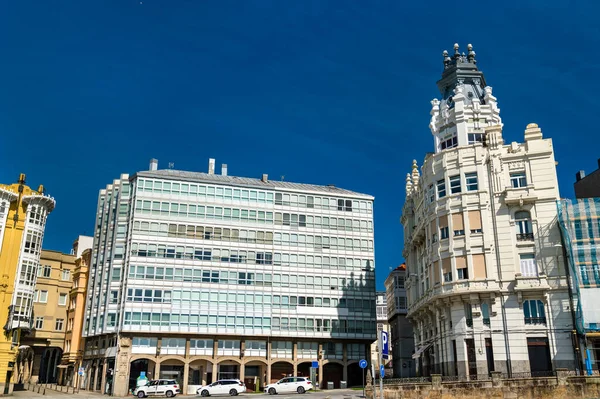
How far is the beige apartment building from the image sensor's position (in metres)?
83.5

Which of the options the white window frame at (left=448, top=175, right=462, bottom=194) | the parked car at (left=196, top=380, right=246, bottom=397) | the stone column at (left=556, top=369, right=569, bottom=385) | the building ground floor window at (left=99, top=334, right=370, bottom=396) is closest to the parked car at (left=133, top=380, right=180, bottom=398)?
the parked car at (left=196, top=380, right=246, bottom=397)

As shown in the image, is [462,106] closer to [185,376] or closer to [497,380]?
[497,380]

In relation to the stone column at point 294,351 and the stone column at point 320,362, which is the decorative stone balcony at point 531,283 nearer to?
the stone column at point 320,362

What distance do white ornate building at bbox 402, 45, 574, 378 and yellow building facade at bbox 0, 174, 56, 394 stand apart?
43615 mm

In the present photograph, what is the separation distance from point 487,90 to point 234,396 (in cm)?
3985

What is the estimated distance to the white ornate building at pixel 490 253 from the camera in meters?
47.6

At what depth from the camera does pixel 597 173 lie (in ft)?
226

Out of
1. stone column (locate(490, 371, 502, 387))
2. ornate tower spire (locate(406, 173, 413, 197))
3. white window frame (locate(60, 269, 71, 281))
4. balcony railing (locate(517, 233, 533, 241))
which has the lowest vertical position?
stone column (locate(490, 371, 502, 387))

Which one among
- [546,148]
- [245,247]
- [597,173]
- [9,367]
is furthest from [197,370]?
[597,173]

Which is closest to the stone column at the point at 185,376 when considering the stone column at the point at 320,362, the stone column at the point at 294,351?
the stone column at the point at 294,351

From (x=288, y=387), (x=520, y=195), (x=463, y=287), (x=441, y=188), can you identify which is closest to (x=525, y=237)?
(x=520, y=195)

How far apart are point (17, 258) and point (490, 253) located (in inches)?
2001

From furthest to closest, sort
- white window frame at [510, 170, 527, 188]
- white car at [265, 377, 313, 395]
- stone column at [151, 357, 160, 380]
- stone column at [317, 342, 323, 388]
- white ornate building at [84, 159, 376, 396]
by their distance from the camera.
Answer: stone column at [317, 342, 323, 388]
white ornate building at [84, 159, 376, 396]
stone column at [151, 357, 160, 380]
white car at [265, 377, 313, 395]
white window frame at [510, 170, 527, 188]

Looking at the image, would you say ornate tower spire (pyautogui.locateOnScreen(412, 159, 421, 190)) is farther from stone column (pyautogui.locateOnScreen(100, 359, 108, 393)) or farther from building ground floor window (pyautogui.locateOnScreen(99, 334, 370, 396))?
stone column (pyautogui.locateOnScreen(100, 359, 108, 393))
